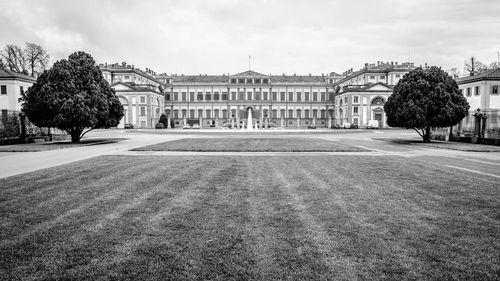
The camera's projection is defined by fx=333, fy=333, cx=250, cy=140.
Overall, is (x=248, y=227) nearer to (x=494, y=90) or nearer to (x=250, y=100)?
(x=494, y=90)

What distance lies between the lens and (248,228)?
17.6 feet

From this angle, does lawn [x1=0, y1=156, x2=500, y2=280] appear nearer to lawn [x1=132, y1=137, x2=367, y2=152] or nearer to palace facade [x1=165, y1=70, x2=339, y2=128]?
lawn [x1=132, y1=137, x2=367, y2=152]

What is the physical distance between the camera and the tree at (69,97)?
78.0 ft

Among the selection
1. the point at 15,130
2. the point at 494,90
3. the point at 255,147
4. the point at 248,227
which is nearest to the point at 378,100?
the point at 494,90

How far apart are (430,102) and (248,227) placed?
1005 inches

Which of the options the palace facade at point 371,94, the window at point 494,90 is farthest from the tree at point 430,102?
the palace facade at point 371,94

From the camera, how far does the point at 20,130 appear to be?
25938 millimetres

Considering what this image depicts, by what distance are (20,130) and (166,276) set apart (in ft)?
91.8

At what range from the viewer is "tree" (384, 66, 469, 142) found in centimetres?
2617

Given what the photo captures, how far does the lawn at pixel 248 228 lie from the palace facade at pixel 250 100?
267ft

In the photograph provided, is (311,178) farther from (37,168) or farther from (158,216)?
(37,168)

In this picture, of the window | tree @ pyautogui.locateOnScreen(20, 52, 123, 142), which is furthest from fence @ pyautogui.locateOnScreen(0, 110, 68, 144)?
the window

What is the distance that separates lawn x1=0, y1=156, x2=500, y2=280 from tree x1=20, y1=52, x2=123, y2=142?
1588cm

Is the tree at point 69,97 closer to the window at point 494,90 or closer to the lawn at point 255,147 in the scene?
the lawn at point 255,147
